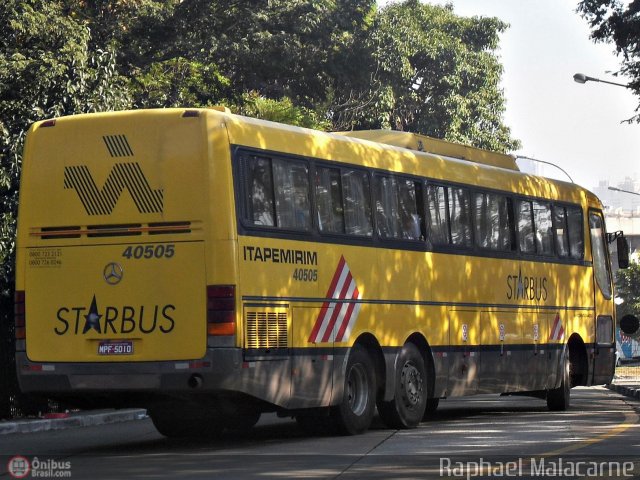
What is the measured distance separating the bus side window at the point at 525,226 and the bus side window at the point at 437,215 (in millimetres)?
2529

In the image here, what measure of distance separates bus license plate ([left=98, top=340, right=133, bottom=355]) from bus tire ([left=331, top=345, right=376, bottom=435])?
9.33 feet

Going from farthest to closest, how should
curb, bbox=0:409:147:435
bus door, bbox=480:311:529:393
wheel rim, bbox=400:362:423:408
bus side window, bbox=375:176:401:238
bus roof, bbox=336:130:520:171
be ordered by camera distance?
bus door, bbox=480:311:529:393 < bus roof, bbox=336:130:520:171 < curb, bbox=0:409:147:435 < wheel rim, bbox=400:362:423:408 < bus side window, bbox=375:176:401:238

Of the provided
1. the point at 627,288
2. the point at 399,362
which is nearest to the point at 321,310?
the point at 399,362

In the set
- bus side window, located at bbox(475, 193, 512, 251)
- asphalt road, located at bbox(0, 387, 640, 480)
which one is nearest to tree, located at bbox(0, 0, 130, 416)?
asphalt road, located at bbox(0, 387, 640, 480)

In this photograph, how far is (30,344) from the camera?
590 inches

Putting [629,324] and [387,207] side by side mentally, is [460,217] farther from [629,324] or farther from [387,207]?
[629,324]

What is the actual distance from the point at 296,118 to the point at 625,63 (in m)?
11.6

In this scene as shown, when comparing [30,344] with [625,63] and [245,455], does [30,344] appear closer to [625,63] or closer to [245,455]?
[245,455]

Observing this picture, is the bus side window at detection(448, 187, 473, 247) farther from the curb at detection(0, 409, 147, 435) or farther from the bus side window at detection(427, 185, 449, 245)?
the curb at detection(0, 409, 147, 435)

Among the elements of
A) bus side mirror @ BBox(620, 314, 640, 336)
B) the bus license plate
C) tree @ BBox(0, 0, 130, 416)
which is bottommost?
the bus license plate

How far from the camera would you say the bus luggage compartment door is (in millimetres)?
14297

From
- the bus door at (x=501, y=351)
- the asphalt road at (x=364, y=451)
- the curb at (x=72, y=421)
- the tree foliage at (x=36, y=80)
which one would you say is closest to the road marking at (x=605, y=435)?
the asphalt road at (x=364, y=451)

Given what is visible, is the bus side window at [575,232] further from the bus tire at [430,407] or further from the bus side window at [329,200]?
the bus side window at [329,200]

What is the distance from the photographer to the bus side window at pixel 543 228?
22.1 meters
